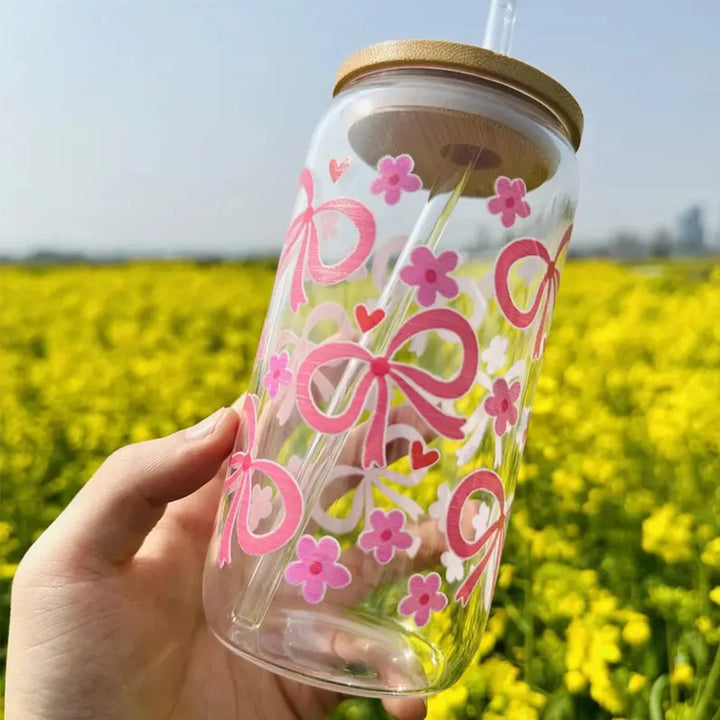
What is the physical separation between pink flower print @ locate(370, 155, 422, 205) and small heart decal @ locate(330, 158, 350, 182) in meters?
0.04

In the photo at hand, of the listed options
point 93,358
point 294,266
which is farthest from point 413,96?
point 93,358

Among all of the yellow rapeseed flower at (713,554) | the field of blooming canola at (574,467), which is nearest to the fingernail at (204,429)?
the field of blooming canola at (574,467)

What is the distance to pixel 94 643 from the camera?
39.8 inches

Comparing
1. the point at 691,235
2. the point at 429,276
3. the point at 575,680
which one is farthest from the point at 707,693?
the point at 691,235

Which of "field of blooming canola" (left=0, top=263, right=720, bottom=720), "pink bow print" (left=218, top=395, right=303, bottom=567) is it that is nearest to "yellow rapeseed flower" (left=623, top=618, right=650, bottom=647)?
"field of blooming canola" (left=0, top=263, right=720, bottom=720)

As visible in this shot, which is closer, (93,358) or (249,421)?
(249,421)

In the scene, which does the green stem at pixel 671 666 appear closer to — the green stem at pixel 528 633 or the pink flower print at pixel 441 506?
the green stem at pixel 528 633

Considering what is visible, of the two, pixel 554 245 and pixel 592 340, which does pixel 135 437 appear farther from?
pixel 554 245

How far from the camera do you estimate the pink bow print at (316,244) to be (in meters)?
0.85

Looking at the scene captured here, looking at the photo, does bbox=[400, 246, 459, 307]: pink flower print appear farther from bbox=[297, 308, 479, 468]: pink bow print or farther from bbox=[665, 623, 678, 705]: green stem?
bbox=[665, 623, 678, 705]: green stem

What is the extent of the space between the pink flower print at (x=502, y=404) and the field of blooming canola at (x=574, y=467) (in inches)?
15.2

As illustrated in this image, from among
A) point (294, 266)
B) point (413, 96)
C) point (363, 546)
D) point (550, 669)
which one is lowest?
point (550, 669)

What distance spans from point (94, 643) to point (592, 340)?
1373mm

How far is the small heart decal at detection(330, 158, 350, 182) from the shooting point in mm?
883
